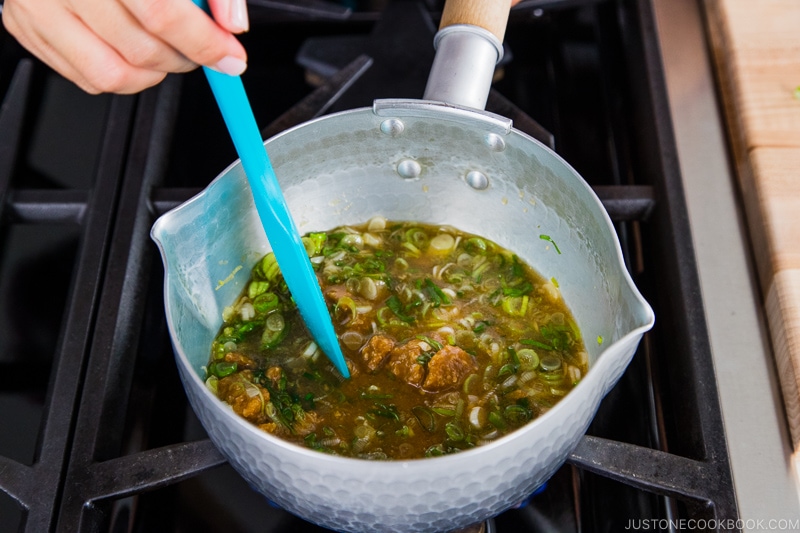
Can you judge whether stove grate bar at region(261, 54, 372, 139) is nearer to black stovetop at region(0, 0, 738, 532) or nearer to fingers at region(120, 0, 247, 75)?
black stovetop at region(0, 0, 738, 532)

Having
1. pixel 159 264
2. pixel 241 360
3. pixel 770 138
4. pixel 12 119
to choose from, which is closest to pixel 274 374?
pixel 241 360

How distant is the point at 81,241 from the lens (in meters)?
1.36

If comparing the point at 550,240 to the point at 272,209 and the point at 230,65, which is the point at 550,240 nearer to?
the point at 272,209

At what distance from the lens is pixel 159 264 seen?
143cm

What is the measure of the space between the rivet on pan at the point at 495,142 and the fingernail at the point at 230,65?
0.45 meters

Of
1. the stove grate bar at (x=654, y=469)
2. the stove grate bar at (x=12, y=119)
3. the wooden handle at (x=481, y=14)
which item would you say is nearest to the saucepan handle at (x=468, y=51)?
the wooden handle at (x=481, y=14)

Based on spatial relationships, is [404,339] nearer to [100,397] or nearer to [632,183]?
[100,397]

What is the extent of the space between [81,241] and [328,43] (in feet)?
2.32

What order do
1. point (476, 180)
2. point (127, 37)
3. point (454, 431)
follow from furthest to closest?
point (476, 180) < point (454, 431) < point (127, 37)

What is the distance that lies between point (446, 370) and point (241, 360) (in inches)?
12.9

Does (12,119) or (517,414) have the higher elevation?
(12,119)

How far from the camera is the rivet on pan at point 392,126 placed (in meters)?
1.28

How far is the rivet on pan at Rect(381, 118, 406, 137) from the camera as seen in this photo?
1284mm

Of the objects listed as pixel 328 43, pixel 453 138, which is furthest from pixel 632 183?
pixel 328 43
